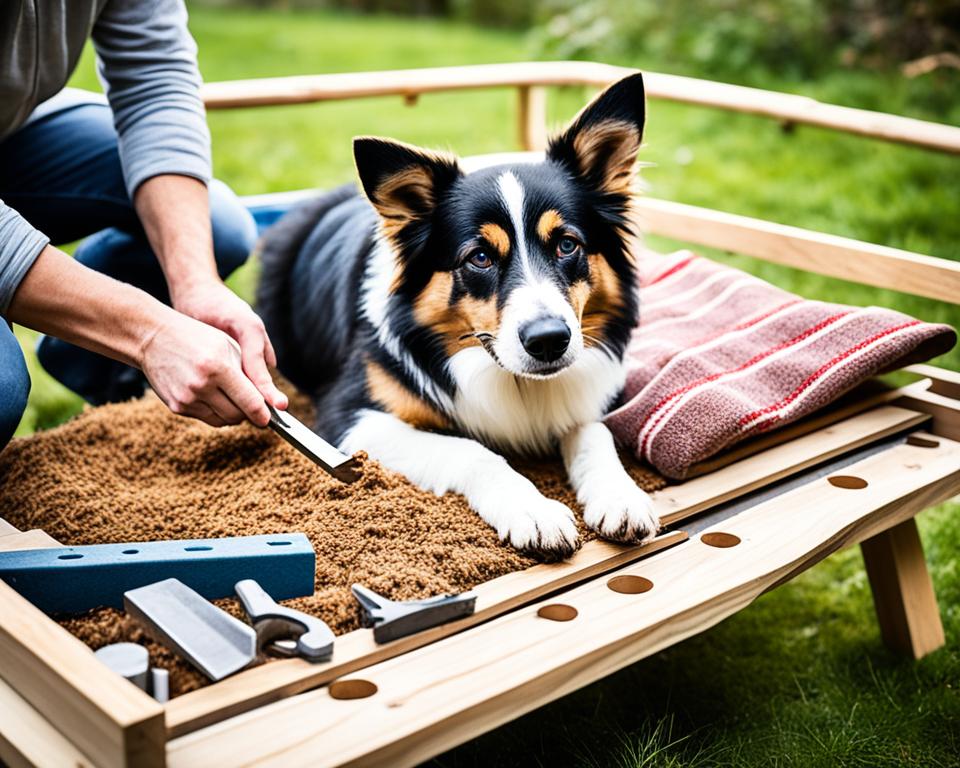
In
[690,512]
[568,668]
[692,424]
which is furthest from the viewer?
[692,424]

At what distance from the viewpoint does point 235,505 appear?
6.84 ft

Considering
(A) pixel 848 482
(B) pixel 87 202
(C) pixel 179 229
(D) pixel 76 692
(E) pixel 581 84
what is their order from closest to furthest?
1. (D) pixel 76 692
2. (A) pixel 848 482
3. (C) pixel 179 229
4. (B) pixel 87 202
5. (E) pixel 581 84

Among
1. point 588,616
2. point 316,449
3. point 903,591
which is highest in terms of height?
point 316,449

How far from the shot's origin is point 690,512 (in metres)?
2.08

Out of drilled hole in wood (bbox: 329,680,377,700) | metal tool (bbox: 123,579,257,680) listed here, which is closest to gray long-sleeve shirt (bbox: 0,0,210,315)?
metal tool (bbox: 123,579,257,680)

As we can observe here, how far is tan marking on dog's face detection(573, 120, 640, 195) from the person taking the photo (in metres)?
2.25

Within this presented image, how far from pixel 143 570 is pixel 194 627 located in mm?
176

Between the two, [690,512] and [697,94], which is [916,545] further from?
[697,94]

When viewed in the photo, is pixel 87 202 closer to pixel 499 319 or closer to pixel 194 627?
pixel 499 319

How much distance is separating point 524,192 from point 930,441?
1.10 metres

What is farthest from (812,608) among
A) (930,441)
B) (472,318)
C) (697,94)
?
(697,94)

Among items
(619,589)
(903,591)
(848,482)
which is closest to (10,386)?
(619,589)

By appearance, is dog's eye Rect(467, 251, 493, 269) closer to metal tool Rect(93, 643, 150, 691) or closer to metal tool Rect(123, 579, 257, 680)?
metal tool Rect(123, 579, 257, 680)

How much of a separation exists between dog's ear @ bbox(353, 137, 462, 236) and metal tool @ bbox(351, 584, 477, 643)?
0.89 m
